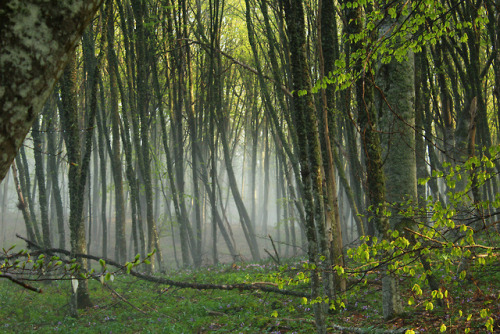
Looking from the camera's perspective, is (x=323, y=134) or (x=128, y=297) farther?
(x=128, y=297)

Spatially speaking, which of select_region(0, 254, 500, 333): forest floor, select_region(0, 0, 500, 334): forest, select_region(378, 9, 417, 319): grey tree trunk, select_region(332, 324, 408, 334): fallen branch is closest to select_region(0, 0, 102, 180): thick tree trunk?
select_region(0, 0, 500, 334): forest

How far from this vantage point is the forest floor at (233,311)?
4.26m

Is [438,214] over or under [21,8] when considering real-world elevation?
under

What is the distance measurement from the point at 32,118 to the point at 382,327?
13.5 feet

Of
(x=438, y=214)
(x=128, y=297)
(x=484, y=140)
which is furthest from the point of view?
(x=484, y=140)

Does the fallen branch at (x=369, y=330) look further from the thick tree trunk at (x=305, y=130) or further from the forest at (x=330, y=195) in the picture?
the thick tree trunk at (x=305, y=130)

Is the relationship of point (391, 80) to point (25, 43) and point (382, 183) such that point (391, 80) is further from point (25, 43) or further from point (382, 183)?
point (25, 43)

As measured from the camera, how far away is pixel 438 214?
98.0 inches

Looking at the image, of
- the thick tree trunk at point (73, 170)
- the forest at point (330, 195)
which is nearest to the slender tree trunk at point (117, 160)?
the forest at point (330, 195)

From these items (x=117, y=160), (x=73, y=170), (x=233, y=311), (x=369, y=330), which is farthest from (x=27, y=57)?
(x=117, y=160)

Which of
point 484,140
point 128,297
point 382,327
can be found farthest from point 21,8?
point 484,140

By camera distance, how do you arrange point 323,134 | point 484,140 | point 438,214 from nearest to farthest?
point 438,214 < point 323,134 < point 484,140

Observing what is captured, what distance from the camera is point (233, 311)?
21.6 ft

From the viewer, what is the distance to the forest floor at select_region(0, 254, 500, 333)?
426 cm
